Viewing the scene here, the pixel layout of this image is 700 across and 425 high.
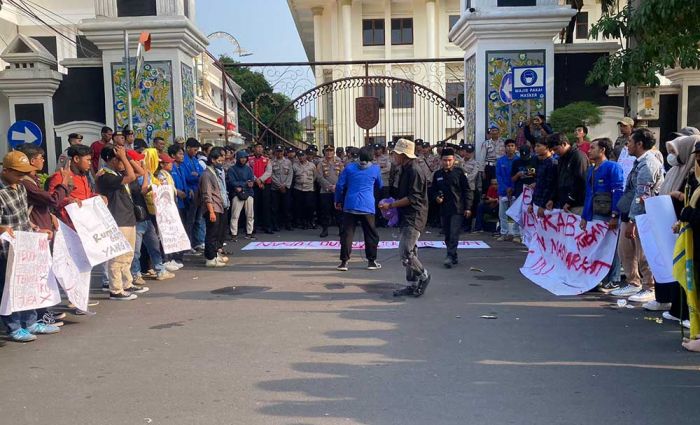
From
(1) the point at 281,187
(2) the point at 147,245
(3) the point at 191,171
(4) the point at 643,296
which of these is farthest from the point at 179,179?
(4) the point at 643,296

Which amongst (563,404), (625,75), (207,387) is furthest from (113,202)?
(625,75)

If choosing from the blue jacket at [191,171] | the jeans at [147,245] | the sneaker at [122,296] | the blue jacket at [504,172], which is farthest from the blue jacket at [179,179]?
the blue jacket at [504,172]

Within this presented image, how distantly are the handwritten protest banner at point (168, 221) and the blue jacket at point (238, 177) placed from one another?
11.5ft

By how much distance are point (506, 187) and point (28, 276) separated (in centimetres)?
857

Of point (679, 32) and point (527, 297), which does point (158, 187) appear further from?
point (679, 32)

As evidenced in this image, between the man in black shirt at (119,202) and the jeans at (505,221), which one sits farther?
the jeans at (505,221)

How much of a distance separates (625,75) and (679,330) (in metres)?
5.49

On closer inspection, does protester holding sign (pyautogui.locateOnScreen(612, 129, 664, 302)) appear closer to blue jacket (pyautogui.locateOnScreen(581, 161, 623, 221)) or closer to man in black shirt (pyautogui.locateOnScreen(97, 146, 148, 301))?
blue jacket (pyautogui.locateOnScreen(581, 161, 623, 221))

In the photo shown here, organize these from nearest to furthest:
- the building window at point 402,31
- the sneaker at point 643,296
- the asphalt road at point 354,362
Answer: the asphalt road at point 354,362 < the sneaker at point 643,296 < the building window at point 402,31

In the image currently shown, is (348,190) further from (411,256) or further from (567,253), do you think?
(567,253)

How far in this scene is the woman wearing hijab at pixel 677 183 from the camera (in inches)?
252

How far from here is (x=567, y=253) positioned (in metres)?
8.84

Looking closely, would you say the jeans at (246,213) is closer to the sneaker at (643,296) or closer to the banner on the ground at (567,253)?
the banner on the ground at (567,253)

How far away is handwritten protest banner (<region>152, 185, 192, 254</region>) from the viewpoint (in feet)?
30.1
